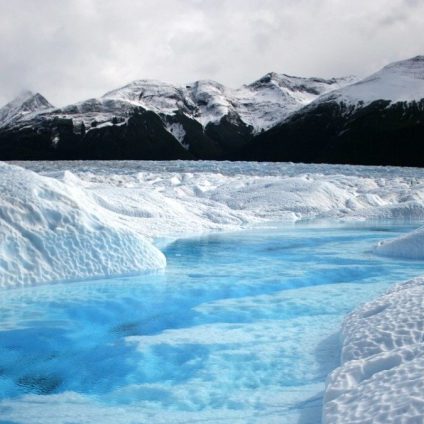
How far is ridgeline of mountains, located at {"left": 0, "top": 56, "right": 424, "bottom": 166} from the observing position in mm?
99562

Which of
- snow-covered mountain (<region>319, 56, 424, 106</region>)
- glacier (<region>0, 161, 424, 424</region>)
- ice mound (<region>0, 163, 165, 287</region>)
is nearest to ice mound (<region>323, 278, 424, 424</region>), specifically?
glacier (<region>0, 161, 424, 424</region>)

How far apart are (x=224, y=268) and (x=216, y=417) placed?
21.5 ft

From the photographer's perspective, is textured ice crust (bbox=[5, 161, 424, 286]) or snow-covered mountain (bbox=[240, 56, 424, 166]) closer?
textured ice crust (bbox=[5, 161, 424, 286])

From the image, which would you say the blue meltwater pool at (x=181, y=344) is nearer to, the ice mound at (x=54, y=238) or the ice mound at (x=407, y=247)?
the ice mound at (x=54, y=238)

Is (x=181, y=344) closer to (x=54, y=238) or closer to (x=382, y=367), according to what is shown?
(x=382, y=367)

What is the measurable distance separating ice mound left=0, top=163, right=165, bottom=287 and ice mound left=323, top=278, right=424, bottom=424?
455 centimetres

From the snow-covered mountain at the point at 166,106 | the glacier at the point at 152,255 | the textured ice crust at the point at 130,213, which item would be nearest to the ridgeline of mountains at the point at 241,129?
the snow-covered mountain at the point at 166,106

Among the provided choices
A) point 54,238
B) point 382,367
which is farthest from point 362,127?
point 382,367

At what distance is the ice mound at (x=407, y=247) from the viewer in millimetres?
10984

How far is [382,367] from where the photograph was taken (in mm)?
3422

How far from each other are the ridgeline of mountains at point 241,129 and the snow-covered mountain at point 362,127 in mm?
187

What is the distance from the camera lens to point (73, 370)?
4.50 meters

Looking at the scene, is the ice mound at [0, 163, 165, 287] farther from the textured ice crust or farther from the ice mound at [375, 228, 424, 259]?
the ice mound at [375, 228, 424, 259]

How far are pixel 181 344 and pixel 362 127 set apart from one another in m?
107
